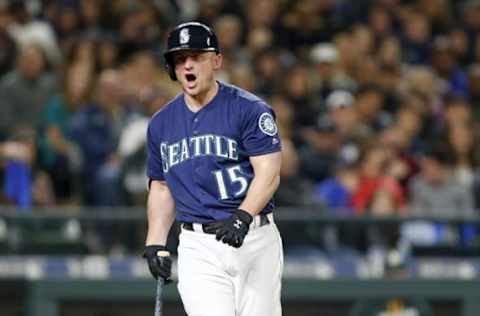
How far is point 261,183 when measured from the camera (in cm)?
648

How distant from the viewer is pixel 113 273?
1018 centimetres

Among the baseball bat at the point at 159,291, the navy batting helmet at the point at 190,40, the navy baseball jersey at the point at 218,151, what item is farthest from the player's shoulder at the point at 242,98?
the baseball bat at the point at 159,291

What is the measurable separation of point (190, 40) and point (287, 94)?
613cm

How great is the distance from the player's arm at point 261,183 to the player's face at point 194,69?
0.43 metres

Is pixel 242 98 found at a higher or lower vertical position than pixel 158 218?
Answer: higher

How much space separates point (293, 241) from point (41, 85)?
2710 mm

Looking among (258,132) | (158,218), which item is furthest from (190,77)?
(158,218)

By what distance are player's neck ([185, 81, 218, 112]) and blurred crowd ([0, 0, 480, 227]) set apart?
405cm

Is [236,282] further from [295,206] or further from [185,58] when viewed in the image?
[295,206]

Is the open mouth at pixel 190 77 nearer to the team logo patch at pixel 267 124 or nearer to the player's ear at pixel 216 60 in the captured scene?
the player's ear at pixel 216 60

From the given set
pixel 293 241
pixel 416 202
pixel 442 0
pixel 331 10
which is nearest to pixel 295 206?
pixel 293 241

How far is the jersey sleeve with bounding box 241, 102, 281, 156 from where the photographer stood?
6543 mm

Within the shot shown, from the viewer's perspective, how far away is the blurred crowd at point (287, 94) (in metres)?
10.9

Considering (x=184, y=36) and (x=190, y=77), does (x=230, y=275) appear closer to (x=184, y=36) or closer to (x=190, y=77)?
(x=190, y=77)
